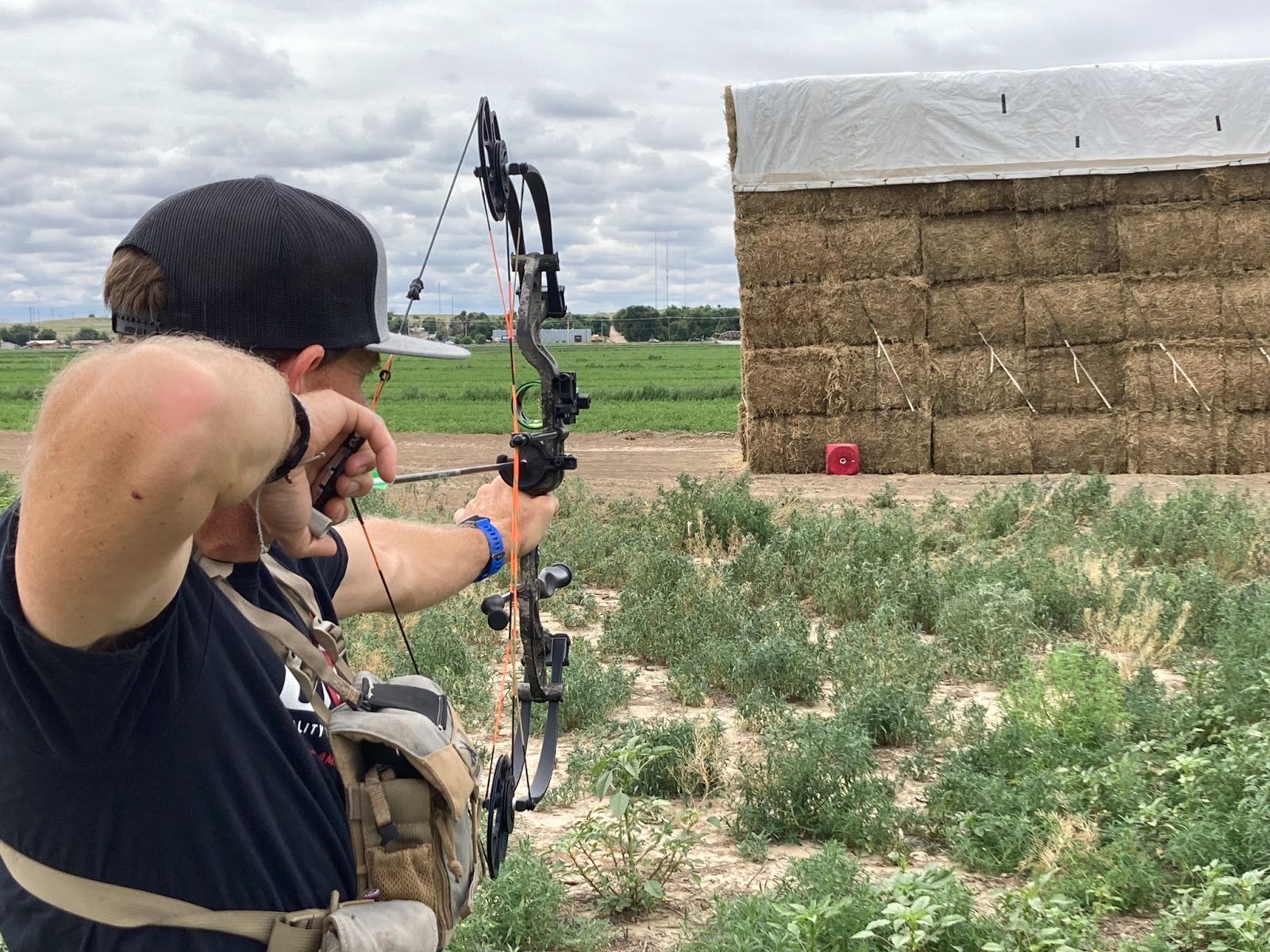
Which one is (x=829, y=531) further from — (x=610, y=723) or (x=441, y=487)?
(x=441, y=487)

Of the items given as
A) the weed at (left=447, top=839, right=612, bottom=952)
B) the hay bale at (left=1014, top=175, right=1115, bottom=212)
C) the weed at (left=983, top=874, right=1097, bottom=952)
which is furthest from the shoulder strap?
the hay bale at (left=1014, top=175, right=1115, bottom=212)

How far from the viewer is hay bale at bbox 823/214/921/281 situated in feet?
48.9

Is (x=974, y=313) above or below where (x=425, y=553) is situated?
above

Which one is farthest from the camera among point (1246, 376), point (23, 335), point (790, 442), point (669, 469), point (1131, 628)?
point (23, 335)

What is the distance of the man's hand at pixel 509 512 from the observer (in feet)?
10.1

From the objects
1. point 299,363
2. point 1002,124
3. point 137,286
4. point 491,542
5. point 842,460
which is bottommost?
point 842,460

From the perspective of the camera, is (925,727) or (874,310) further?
(874,310)

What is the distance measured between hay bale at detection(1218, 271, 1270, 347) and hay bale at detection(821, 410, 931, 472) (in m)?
3.60

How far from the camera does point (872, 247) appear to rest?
14977 mm

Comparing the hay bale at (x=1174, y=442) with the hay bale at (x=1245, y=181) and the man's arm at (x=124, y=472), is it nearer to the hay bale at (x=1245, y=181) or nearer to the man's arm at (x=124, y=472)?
the hay bale at (x=1245, y=181)

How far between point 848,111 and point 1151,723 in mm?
10650

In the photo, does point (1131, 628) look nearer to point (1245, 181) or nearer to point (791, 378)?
point (791, 378)

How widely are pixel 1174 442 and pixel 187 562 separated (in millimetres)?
14955

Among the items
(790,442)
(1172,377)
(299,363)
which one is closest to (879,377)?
(790,442)
